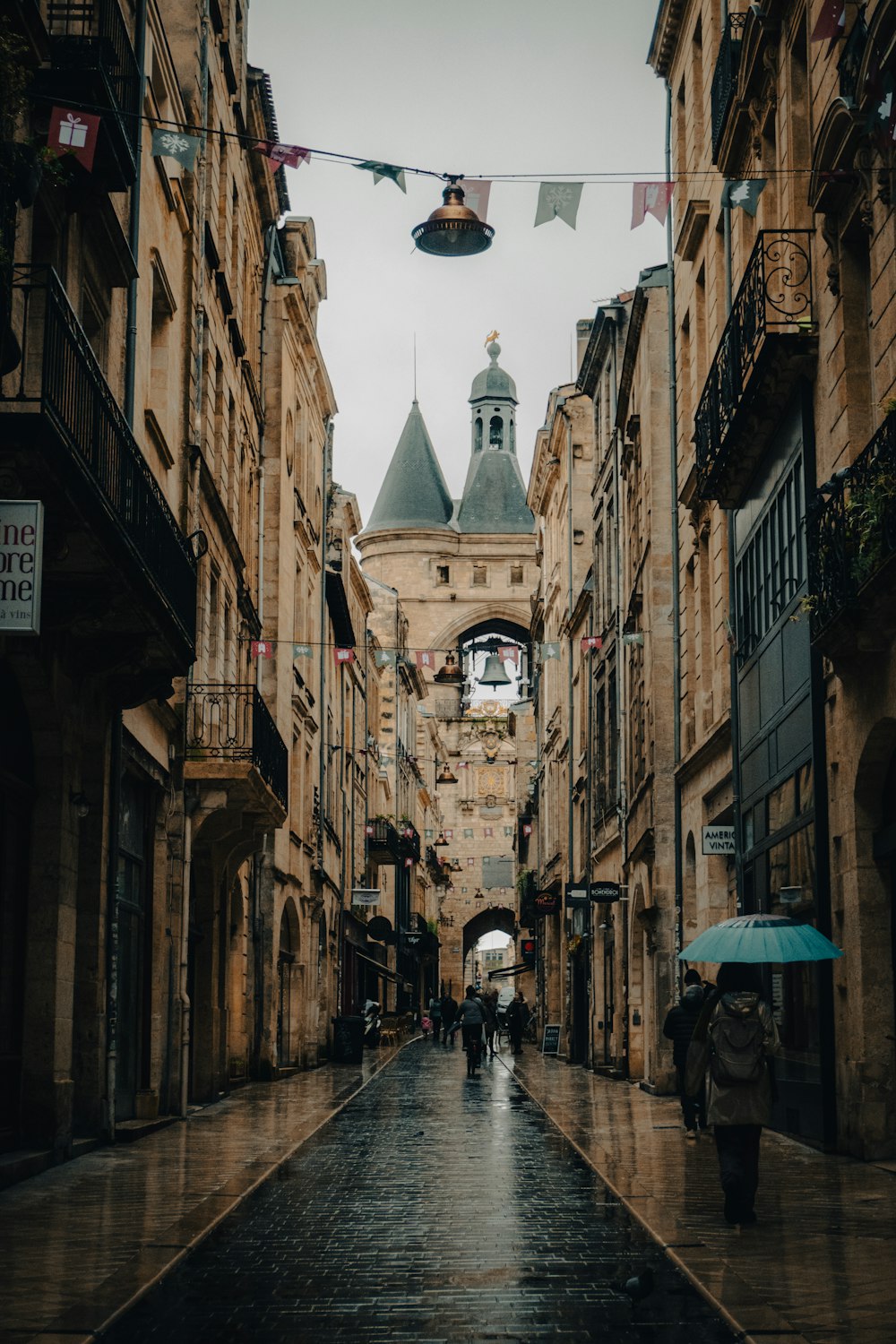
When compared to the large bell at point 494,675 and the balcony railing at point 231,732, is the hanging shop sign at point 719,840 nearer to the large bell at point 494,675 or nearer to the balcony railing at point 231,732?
the balcony railing at point 231,732

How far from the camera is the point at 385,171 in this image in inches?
546

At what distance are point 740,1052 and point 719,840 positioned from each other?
10481 millimetres

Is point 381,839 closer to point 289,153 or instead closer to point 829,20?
point 289,153


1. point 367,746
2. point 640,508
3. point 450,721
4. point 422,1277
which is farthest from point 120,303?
point 450,721

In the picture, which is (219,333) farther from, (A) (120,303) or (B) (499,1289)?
(B) (499,1289)

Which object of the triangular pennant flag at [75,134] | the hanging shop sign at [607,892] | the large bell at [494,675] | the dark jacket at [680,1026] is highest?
the large bell at [494,675]

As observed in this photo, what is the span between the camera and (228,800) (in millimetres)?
22078

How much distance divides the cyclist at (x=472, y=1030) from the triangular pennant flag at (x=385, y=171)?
2235 centimetres

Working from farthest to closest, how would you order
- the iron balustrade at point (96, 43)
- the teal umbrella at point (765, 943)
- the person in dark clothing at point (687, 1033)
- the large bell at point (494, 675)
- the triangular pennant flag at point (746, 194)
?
the large bell at point (494, 675) < the person in dark clothing at point (687, 1033) < the triangular pennant flag at point (746, 194) < the iron balustrade at point (96, 43) < the teal umbrella at point (765, 943)

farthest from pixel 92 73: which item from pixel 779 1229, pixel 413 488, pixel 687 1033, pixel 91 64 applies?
pixel 413 488

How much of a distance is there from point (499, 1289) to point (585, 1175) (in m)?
5.51

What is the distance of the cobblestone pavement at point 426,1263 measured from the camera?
7531 mm

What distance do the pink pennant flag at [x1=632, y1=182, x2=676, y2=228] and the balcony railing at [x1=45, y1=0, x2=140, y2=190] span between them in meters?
4.23

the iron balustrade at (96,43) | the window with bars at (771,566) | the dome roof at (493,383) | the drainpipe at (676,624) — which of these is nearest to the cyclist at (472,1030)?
the drainpipe at (676,624)
